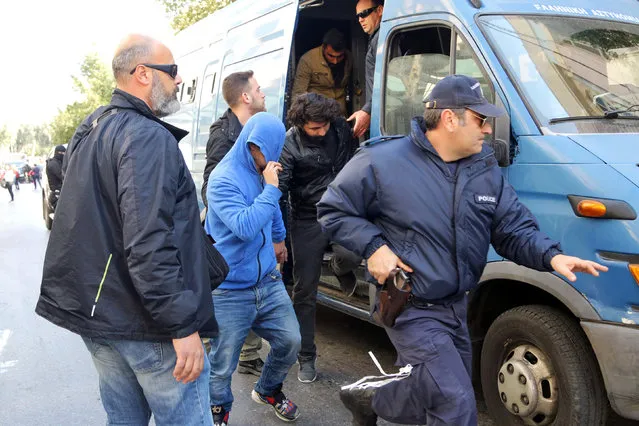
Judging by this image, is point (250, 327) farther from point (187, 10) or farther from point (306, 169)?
point (187, 10)

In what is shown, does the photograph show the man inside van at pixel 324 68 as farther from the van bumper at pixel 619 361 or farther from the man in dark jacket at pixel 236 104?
the van bumper at pixel 619 361

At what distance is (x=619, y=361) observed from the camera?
2938 mm

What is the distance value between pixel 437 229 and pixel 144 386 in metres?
1.26

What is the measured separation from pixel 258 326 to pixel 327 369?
1.40 meters

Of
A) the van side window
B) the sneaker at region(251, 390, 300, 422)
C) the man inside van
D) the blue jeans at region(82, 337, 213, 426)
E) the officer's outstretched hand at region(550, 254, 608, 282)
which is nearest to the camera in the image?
the blue jeans at region(82, 337, 213, 426)

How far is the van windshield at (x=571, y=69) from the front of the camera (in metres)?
3.39

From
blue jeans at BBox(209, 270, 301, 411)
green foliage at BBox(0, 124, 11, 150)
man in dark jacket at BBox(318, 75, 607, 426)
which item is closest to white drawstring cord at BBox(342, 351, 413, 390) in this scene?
man in dark jacket at BBox(318, 75, 607, 426)

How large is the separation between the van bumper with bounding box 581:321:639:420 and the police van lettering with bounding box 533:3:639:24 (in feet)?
6.18

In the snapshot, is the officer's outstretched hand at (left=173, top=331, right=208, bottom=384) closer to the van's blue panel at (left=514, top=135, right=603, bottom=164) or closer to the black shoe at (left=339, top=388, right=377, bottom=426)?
the black shoe at (left=339, top=388, right=377, bottom=426)

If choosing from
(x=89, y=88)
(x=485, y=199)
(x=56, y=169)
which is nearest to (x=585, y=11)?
(x=485, y=199)

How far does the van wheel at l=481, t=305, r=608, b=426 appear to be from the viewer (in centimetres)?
314

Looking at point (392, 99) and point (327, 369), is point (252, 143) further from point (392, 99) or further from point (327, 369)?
point (327, 369)

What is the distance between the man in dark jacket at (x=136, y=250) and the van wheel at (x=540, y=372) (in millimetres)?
1725

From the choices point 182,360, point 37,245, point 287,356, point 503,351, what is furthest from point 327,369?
point 37,245
